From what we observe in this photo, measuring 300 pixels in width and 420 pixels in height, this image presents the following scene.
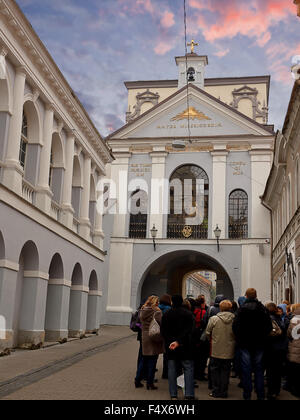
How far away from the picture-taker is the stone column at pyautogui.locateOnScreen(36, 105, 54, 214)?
55.3 feet

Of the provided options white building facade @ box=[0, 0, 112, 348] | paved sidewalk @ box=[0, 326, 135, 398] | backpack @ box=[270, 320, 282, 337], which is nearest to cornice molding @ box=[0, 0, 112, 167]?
white building facade @ box=[0, 0, 112, 348]

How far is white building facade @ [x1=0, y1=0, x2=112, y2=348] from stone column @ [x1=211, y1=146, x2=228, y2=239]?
982 cm

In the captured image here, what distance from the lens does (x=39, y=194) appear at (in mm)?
16859

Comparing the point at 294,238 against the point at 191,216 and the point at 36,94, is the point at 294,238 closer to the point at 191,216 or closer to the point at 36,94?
the point at 36,94

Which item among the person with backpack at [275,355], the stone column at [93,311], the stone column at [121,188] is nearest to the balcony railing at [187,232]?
the stone column at [121,188]

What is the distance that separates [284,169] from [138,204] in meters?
12.6

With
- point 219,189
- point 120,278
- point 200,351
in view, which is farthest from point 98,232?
point 200,351

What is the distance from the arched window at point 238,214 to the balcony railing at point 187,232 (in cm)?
162

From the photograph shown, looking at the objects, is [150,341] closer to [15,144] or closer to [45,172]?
[15,144]

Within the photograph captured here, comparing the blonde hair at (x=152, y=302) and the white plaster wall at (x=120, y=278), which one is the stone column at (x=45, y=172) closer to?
the blonde hair at (x=152, y=302)

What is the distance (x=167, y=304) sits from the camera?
34.0 feet

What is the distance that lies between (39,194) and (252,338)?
399 inches

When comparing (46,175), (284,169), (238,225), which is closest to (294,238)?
(284,169)

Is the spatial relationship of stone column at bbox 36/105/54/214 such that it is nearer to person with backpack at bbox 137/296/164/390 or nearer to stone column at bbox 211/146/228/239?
person with backpack at bbox 137/296/164/390
